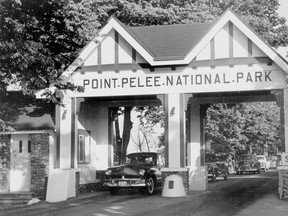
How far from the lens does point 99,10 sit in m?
29.1

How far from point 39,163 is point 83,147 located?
2.91 meters

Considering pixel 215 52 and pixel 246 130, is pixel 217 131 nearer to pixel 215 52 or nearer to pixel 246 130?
pixel 246 130

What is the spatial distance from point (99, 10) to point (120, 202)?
14.5 meters

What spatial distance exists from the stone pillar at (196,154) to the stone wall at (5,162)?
8016 millimetres

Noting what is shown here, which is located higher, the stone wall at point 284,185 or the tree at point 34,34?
the tree at point 34,34

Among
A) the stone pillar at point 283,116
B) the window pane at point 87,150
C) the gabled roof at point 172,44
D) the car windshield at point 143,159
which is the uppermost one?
the gabled roof at point 172,44

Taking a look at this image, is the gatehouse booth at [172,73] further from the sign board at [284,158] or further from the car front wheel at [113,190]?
the car front wheel at [113,190]

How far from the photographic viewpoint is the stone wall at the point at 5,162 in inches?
849

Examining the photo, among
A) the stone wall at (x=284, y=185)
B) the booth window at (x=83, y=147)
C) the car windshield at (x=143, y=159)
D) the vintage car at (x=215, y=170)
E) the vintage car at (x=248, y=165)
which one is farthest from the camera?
the vintage car at (x=248, y=165)

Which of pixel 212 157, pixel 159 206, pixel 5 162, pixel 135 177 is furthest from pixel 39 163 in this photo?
pixel 212 157

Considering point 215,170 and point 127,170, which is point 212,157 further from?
point 127,170

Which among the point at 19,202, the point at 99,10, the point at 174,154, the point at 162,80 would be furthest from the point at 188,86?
the point at 99,10

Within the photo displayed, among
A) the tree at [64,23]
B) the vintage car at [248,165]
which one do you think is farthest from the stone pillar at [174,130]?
the vintage car at [248,165]

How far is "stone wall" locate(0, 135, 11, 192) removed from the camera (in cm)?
2156
